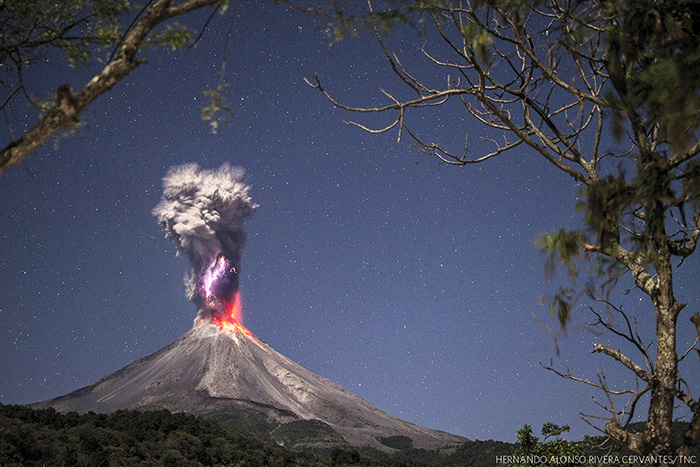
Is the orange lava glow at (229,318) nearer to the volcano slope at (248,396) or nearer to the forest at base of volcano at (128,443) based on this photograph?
the volcano slope at (248,396)

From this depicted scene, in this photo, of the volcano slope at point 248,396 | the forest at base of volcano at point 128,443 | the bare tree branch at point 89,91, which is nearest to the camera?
the bare tree branch at point 89,91

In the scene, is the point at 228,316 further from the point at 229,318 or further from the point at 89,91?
the point at 89,91

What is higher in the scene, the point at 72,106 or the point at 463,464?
the point at 72,106

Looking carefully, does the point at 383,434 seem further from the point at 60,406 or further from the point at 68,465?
the point at 68,465

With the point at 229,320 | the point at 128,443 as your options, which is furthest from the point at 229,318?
the point at 128,443

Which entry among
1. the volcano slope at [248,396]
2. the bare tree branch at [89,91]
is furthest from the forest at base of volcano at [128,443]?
the volcano slope at [248,396]

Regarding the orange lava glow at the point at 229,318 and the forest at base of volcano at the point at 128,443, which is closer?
the forest at base of volcano at the point at 128,443

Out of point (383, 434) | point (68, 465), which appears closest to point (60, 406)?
point (383, 434)

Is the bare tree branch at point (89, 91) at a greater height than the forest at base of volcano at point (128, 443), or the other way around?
the bare tree branch at point (89, 91)
